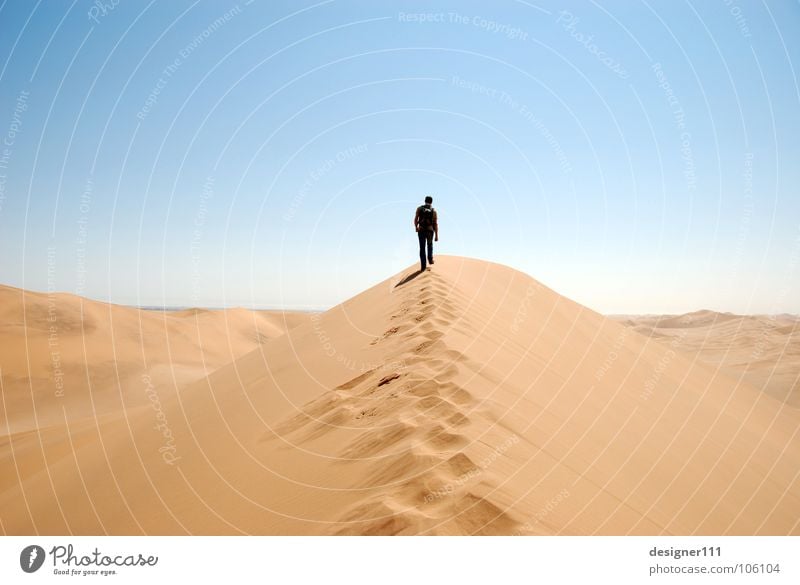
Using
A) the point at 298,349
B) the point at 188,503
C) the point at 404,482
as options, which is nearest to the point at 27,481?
the point at 298,349

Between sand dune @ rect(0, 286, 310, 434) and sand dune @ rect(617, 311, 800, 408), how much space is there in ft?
90.1

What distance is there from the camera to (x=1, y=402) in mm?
28328

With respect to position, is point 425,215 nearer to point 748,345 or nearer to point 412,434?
point 412,434

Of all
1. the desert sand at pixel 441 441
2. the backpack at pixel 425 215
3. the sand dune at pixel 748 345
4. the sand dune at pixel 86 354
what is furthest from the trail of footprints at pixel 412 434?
the sand dune at pixel 86 354

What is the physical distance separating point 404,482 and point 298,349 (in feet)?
27.5

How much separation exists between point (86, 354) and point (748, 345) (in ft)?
149

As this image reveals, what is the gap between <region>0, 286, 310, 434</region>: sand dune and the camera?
95.6 ft

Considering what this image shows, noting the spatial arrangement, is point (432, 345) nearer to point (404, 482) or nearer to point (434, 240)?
point (404, 482)

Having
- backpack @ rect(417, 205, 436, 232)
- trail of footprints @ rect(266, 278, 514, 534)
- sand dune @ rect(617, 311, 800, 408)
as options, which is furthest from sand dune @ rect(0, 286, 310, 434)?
sand dune @ rect(617, 311, 800, 408)

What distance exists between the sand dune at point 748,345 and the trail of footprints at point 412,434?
1664 cm

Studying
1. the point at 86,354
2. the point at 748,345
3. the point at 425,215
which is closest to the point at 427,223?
the point at 425,215

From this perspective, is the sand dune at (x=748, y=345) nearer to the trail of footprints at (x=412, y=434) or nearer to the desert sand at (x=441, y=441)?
the desert sand at (x=441, y=441)

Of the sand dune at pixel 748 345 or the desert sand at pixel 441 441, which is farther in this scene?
the sand dune at pixel 748 345

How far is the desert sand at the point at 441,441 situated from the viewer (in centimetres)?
461
